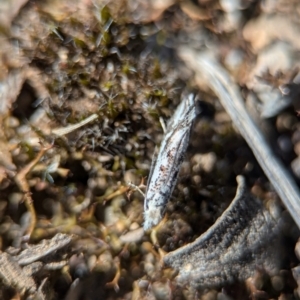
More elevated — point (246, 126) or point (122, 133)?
point (122, 133)

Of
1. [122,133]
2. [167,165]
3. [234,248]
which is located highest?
[122,133]

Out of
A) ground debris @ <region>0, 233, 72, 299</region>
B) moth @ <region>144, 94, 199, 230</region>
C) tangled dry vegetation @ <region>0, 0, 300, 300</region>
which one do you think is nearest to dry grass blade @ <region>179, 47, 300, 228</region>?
tangled dry vegetation @ <region>0, 0, 300, 300</region>

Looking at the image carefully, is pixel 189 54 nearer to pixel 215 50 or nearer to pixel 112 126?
pixel 215 50

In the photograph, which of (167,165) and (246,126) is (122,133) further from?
(246,126)

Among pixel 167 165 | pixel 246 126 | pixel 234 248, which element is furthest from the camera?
pixel 167 165

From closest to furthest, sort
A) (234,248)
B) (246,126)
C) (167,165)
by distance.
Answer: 1. (246,126)
2. (234,248)
3. (167,165)

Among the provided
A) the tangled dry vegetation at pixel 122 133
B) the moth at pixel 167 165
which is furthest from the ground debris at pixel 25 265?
the moth at pixel 167 165

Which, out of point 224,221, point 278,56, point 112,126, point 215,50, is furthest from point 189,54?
point 224,221

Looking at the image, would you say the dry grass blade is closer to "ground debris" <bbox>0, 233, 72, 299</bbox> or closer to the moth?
the moth

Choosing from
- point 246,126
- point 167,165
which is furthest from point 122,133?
point 246,126
